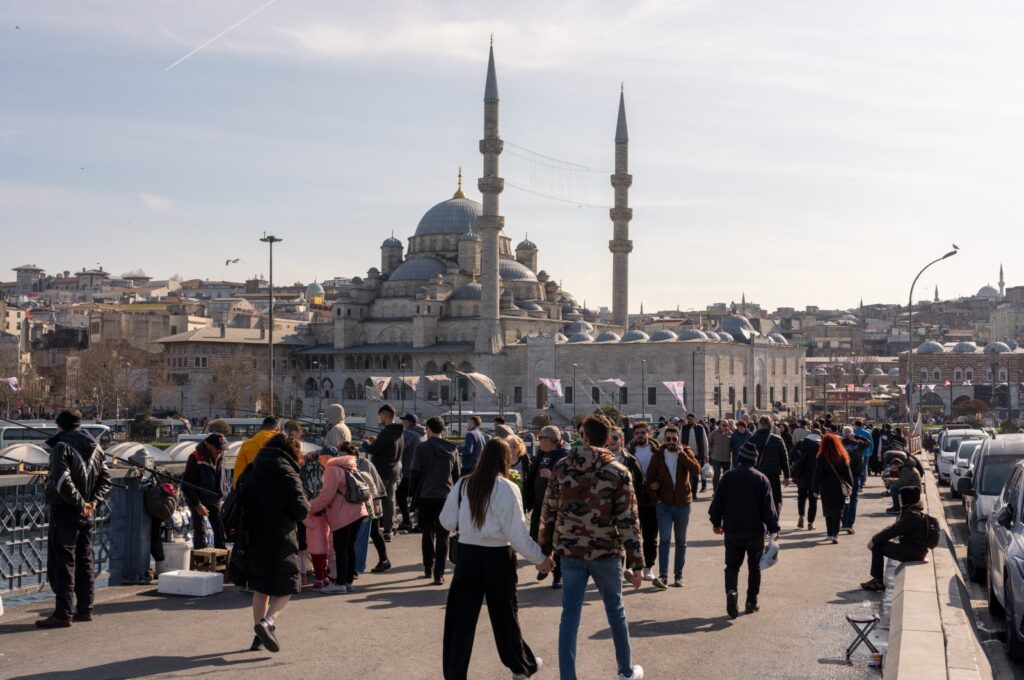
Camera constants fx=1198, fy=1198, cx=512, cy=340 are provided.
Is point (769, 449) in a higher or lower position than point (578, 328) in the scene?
lower

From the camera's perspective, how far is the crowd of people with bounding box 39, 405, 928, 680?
633cm

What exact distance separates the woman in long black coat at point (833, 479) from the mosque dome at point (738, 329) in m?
57.2

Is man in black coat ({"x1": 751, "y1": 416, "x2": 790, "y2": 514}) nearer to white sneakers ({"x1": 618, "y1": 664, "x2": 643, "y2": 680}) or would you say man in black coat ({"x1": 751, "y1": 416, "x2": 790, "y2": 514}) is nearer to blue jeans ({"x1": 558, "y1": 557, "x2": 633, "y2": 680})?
white sneakers ({"x1": 618, "y1": 664, "x2": 643, "y2": 680})

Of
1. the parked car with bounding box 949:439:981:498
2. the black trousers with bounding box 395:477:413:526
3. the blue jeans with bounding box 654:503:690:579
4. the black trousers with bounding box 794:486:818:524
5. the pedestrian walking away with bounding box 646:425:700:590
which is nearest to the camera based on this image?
the blue jeans with bounding box 654:503:690:579

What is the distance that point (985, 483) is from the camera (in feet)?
41.5

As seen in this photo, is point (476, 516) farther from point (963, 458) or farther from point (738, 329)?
Result: point (738, 329)

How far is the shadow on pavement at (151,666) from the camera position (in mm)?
6691

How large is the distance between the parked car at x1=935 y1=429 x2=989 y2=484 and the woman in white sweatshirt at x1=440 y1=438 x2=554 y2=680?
706 inches

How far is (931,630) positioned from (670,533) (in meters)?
3.20

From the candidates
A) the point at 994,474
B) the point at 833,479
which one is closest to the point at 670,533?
the point at 833,479

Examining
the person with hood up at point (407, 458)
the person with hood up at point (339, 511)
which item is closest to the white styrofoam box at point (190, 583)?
the person with hood up at point (339, 511)

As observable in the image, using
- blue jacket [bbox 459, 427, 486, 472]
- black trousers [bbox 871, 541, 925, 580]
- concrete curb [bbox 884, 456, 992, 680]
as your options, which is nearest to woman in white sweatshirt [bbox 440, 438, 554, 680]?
concrete curb [bbox 884, 456, 992, 680]

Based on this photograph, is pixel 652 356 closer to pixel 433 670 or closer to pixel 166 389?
pixel 166 389

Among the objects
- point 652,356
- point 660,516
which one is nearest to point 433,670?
point 660,516
